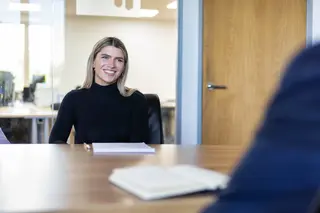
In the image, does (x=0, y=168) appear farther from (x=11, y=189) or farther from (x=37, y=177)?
(x=11, y=189)

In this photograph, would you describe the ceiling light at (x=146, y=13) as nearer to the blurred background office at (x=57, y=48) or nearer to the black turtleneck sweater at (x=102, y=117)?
the blurred background office at (x=57, y=48)

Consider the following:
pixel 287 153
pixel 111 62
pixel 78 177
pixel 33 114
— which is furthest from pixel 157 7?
pixel 287 153

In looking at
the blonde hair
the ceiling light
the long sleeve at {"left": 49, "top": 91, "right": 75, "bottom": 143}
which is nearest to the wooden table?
the long sleeve at {"left": 49, "top": 91, "right": 75, "bottom": 143}

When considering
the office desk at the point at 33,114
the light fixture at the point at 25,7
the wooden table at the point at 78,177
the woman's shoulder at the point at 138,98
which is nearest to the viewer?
the wooden table at the point at 78,177

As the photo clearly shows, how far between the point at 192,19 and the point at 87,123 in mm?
2016

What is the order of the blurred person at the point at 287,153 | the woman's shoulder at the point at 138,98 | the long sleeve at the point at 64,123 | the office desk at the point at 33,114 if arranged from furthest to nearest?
the office desk at the point at 33,114, the woman's shoulder at the point at 138,98, the long sleeve at the point at 64,123, the blurred person at the point at 287,153

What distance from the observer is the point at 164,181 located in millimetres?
977

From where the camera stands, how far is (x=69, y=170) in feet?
4.15

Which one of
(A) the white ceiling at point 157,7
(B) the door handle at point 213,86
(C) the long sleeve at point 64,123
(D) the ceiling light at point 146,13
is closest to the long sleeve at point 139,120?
(C) the long sleeve at point 64,123

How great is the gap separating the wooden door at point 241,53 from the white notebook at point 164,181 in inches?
119

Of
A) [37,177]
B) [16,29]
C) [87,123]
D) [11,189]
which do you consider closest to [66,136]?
[87,123]

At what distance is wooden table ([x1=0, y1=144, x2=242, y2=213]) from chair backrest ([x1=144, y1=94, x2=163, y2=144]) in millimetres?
677

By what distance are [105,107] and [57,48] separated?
203cm

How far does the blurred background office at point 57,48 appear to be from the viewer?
4.24 m
